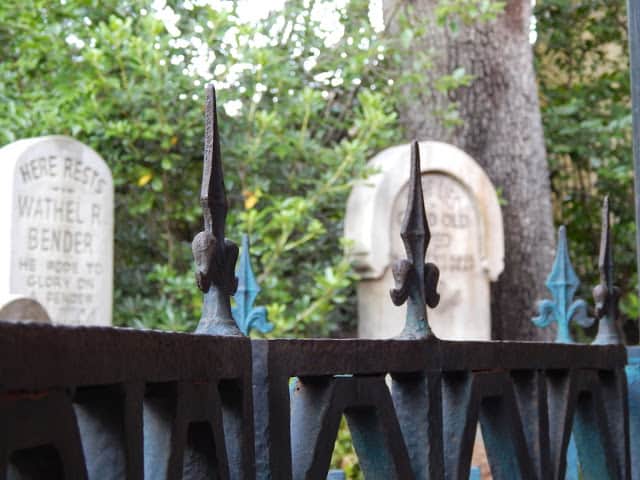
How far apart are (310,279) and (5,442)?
7346 mm

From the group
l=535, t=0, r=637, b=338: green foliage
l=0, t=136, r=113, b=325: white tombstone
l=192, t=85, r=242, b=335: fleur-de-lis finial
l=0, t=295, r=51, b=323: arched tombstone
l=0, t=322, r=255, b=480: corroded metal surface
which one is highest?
l=535, t=0, r=637, b=338: green foliage

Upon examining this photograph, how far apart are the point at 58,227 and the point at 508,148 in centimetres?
414

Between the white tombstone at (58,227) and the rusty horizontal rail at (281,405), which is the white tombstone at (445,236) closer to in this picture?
the white tombstone at (58,227)

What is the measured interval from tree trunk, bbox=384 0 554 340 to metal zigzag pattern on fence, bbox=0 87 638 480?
25.2ft

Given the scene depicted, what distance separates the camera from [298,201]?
7250 millimetres

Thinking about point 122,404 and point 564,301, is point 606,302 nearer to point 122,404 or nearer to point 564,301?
point 564,301

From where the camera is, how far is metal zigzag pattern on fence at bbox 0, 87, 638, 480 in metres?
0.87

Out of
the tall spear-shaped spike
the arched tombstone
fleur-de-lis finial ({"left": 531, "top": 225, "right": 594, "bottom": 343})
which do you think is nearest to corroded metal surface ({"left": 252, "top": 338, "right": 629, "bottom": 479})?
the tall spear-shaped spike

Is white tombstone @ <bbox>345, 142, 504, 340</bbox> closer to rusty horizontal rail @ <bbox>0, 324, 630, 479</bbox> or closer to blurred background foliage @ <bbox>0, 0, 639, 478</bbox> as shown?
blurred background foliage @ <bbox>0, 0, 639, 478</bbox>

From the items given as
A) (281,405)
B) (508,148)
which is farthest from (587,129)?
(281,405)

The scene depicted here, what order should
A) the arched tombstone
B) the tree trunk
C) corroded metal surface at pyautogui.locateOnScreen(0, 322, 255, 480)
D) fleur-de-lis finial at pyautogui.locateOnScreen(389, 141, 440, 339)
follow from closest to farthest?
1. corroded metal surface at pyautogui.locateOnScreen(0, 322, 255, 480)
2. fleur-de-lis finial at pyautogui.locateOnScreen(389, 141, 440, 339)
3. the arched tombstone
4. the tree trunk

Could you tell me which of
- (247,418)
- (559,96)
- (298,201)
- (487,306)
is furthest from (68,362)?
(559,96)

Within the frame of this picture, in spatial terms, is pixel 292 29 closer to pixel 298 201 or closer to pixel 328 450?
pixel 298 201

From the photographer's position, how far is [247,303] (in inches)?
105
